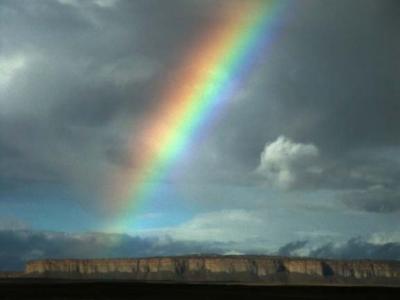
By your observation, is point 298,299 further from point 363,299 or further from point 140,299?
point 140,299

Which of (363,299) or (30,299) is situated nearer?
(30,299)

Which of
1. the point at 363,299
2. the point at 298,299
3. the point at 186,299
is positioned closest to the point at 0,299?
the point at 186,299

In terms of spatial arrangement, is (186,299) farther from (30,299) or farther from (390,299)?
(390,299)

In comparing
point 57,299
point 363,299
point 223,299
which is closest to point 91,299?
point 57,299

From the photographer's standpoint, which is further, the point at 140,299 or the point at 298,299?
the point at 298,299

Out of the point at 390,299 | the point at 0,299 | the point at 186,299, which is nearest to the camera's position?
the point at 0,299

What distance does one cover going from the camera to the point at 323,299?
402ft

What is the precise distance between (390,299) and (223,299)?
31.5m

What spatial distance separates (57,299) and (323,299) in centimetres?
4989

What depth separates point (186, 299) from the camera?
10662 centimetres

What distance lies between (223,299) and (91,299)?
2183 centimetres

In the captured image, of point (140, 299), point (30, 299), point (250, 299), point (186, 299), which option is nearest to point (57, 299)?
point (30, 299)

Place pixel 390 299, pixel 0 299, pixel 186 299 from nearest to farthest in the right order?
1. pixel 0 299
2. pixel 186 299
3. pixel 390 299

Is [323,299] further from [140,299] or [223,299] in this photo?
[140,299]
